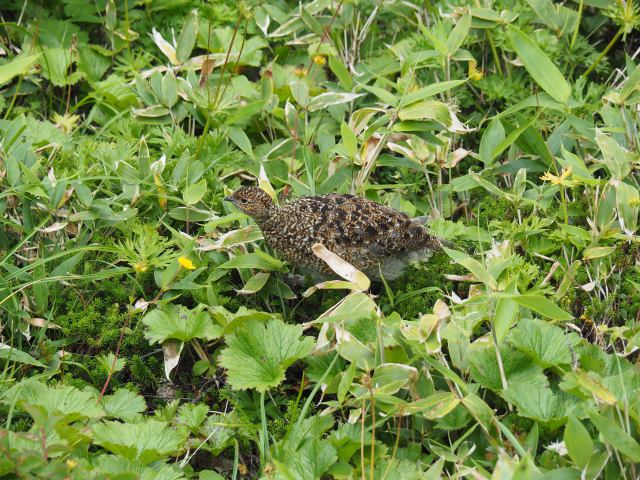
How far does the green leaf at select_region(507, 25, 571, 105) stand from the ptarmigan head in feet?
5.95

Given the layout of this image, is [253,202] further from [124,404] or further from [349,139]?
[124,404]

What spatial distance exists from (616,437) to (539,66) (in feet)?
8.82

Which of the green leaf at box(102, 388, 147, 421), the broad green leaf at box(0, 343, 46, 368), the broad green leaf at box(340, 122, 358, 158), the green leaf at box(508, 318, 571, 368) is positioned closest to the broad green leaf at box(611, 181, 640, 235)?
the green leaf at box(508, 318, 571, 368)

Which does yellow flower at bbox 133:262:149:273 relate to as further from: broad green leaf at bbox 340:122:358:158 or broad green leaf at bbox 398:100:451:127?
broad green leaf at bbox 398:100:451:127

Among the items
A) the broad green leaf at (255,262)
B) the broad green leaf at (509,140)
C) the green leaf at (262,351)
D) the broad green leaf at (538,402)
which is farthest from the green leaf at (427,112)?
the broad green leaf at (538,402)

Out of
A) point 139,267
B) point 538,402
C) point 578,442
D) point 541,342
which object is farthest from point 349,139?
point 578,442

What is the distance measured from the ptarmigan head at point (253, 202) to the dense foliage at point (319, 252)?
6.7 inches

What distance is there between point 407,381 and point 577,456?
31.8 inches

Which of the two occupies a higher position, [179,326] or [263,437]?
[179,326]

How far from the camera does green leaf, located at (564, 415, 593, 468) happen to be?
140 inches

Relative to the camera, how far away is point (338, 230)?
4926 mm

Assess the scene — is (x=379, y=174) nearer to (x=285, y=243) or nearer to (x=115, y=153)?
(x=285, y=243)

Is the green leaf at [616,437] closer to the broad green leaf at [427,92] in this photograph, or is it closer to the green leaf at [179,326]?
the green leaf at [179,326]

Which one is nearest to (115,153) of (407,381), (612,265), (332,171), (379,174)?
(332,171)
